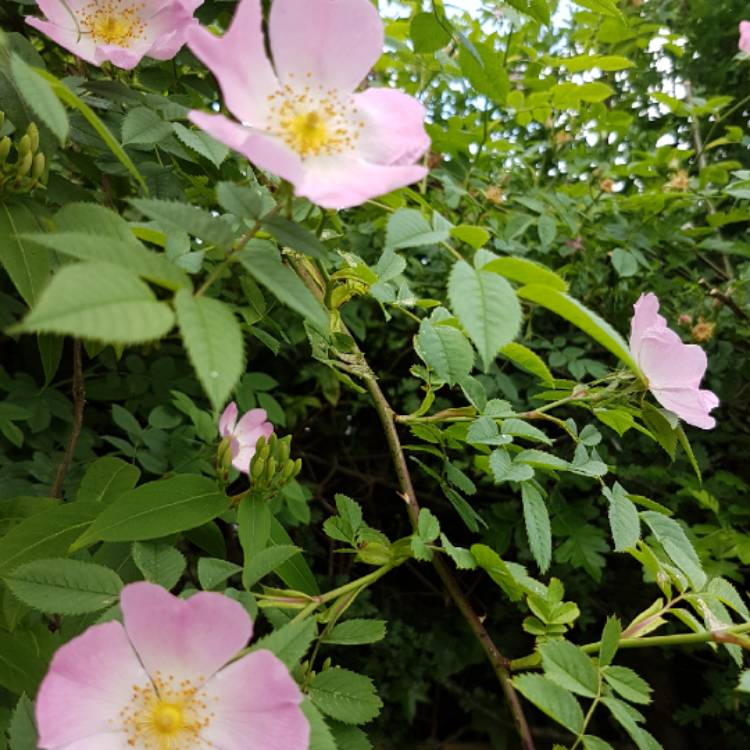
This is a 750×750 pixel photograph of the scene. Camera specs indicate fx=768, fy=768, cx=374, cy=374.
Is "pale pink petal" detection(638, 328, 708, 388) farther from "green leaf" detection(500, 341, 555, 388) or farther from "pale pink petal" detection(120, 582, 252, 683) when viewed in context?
"pale pink petal" detection(120, 582, 252, 683)

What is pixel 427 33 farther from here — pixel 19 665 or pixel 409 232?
pixel 19 665

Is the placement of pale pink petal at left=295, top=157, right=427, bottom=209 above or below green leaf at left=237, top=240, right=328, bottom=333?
above

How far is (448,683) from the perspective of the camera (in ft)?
7.19

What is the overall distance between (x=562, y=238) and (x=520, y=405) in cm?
48

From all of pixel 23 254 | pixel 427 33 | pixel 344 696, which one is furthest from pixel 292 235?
pixel 427 33

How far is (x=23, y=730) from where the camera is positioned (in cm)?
57

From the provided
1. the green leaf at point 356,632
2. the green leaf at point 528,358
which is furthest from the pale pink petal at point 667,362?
the green leaf at point 356,632

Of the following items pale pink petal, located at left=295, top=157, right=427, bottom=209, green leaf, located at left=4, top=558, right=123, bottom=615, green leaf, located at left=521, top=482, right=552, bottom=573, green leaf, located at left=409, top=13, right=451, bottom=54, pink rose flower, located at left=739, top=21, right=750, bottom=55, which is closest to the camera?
pale pink petal, located at left=295, top=157, right=427, bottom=209

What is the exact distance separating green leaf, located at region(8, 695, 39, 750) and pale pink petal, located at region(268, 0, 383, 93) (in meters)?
0.52

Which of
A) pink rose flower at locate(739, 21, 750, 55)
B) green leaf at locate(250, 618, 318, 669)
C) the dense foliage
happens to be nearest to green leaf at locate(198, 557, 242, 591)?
the dense foliage

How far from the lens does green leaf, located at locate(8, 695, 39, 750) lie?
0.56 meters

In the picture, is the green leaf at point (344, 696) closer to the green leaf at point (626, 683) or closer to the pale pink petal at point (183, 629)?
the pale pink petal at point (183, 629)

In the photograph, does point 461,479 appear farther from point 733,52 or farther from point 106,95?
point 733,52

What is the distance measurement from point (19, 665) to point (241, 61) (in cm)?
56
